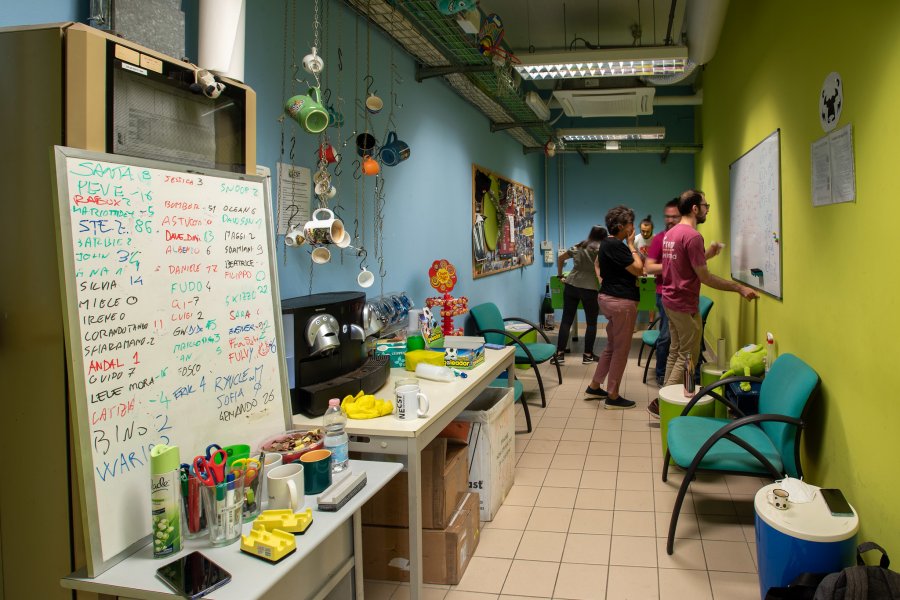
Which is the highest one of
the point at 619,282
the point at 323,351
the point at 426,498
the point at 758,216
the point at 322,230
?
the point at 758,216

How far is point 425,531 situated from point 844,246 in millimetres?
1992

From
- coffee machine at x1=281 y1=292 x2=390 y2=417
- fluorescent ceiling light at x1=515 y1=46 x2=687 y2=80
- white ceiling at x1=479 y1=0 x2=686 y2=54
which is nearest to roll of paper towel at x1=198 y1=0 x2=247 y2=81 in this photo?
coffee machine at x1=281 y1=292 x2=390 y2=417

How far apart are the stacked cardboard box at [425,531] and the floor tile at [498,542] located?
24cm

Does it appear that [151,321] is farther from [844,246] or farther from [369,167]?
[844,246]

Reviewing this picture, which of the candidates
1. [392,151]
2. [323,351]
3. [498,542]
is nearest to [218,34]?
[323,351]

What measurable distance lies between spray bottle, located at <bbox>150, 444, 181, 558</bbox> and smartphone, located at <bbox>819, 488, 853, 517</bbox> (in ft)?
6.42

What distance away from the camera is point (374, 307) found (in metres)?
3.25

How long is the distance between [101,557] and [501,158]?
19.7 feet

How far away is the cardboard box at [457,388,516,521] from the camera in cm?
291

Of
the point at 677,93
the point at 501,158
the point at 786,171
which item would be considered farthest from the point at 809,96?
the point at 677,93

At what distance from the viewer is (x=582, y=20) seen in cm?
596

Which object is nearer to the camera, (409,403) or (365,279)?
(409,403)

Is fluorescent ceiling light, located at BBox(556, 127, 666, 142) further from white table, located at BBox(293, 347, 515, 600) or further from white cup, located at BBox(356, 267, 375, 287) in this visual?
white table, located at BBox(293, 347, 515, 600)

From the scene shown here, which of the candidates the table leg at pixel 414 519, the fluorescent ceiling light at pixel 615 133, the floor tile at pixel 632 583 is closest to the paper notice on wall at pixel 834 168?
the floor tile at pixel 632 583
